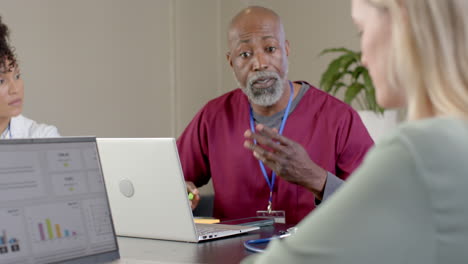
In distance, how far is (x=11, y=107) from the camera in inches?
96.8

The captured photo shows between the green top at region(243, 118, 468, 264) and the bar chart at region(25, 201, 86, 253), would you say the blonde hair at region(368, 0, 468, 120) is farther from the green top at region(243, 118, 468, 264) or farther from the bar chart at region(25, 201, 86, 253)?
the bar chart at region(25, 201, 86, 253)

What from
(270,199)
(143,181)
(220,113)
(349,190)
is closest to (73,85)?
(220,113)

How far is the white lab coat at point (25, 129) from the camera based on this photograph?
245 cm

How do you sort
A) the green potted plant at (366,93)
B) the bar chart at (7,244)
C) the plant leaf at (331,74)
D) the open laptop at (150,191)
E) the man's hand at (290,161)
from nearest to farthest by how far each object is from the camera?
1. the bar chart at (7,244)
2. the open laptop at (150,191)
3. the man's hand at (290,161)
4. the green potted plant at (366,93)
5. the plant leaf at (331,74)

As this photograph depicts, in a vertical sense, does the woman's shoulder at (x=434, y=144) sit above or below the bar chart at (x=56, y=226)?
above

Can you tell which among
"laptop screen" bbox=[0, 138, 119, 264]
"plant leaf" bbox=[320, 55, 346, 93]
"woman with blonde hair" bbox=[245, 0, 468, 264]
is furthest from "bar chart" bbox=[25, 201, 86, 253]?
"plant leaf" bbox=[320, 55, 346, 93]

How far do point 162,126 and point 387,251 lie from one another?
13.8ft

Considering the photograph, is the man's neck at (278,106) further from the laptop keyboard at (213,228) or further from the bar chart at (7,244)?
the bar chart at (7,244)

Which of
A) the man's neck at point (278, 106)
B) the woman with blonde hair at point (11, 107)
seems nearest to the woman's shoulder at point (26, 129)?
the woman with blonde hair at point (11, 107)

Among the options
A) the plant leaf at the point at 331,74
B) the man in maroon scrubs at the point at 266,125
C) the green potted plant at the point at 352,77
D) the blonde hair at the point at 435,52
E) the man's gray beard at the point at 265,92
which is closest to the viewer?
the blonde hair at the point at 435,52

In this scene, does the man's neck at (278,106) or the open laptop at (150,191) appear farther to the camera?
the man's neck at (278,106)

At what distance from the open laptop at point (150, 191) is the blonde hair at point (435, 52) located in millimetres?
1170

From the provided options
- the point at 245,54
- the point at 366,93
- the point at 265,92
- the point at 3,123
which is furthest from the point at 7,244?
the point at 366,93

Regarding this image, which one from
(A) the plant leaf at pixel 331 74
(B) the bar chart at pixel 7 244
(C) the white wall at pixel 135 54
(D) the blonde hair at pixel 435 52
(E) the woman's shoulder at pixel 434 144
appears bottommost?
(B) the bar chart at pixel 7 244
